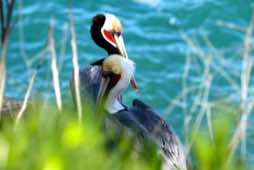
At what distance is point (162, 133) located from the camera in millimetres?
7258

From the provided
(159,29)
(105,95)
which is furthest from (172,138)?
(159,29)

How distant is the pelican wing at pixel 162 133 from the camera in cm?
702

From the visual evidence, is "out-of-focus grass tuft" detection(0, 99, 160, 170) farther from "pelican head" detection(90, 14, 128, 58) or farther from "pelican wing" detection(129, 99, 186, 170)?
"pelican head" detection(90, 14, 128, 58)

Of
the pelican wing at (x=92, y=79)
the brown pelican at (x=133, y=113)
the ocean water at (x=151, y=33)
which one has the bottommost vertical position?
the ocean water at (x=151, y=33)

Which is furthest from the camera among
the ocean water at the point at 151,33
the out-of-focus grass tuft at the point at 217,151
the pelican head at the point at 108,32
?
the ocean water at the point at 151,33

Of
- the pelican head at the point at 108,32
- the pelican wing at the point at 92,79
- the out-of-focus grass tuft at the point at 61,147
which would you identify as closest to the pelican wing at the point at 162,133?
the pelican wing at the point at 92,79

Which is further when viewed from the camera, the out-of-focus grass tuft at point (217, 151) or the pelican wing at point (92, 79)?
the pelican wing at point (92, 79)

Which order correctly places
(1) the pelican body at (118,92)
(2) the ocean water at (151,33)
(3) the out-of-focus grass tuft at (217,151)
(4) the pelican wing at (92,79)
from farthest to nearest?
(2) the ocean water at (151,33)
(4) the pelican wing at (92,79)
(1) the pelican body at (118,92)
(3) the out-of-focus grass tuft at (217,151)

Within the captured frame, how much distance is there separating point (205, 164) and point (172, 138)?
5.23 metres

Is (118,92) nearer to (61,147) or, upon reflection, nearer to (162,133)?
(162,133)

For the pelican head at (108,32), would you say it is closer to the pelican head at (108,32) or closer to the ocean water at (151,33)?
the pelican head at (108,32)

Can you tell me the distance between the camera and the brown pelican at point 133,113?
6.98 metres

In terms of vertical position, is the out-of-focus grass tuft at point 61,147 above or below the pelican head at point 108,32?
above

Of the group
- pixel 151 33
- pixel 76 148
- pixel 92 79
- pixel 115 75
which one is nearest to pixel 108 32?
pixel 92 79
